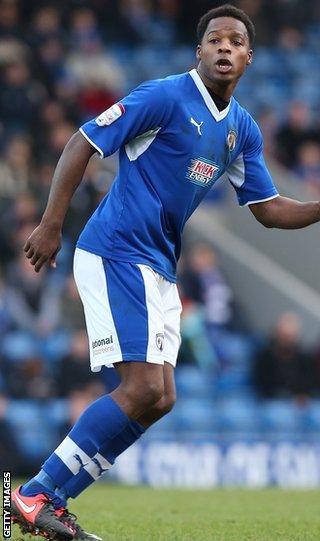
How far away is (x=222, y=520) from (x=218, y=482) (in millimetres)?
5675

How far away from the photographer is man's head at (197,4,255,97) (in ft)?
19.9

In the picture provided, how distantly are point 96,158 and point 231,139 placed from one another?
9.80 m

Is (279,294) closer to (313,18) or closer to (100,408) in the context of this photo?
(313,18)

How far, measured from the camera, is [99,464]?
18.9 ft

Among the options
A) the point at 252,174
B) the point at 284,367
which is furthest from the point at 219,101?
the point at 284,367

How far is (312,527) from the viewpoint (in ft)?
22.2

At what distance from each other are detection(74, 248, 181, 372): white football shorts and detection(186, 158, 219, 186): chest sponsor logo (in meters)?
0.50

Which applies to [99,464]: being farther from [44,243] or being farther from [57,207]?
[57,207]

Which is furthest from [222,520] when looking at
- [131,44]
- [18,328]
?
[131,44]

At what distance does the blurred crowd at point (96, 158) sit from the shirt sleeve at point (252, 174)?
636 cm

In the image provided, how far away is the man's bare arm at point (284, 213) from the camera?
6.61 metres

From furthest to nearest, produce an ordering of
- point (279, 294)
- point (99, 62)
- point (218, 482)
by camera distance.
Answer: point (99, 62)
point (279, 294)
point (218, 482)

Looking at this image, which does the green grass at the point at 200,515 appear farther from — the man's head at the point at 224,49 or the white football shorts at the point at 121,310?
the man's head at the point at 224,49

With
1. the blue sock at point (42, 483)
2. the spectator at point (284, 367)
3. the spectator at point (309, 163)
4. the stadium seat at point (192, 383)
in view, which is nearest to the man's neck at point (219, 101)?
the blue sock at point (42, 483)
